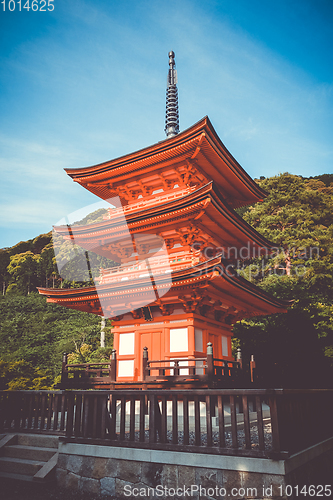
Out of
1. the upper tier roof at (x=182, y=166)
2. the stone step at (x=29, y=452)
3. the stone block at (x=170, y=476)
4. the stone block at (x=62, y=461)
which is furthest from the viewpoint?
the upper tier roof at (x=182, y=166)

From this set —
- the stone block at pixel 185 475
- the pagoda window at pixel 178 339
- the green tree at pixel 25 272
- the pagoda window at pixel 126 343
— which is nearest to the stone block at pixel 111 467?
the stone block at pixel 185 475

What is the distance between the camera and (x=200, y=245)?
47.7 ft

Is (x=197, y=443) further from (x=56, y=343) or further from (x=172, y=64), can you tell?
(x=56, y=343)

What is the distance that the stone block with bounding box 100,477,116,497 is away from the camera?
5961mm

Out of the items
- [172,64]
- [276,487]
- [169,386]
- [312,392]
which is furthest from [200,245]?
[172,64]

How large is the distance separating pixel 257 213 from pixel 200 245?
2627 cm

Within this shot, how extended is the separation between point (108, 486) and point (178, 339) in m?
7.16

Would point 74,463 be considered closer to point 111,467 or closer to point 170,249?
point 111,467

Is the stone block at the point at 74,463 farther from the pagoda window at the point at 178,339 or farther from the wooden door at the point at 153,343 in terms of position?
the wooden door at the point at 153,343

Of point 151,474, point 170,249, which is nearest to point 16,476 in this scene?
point 151,474

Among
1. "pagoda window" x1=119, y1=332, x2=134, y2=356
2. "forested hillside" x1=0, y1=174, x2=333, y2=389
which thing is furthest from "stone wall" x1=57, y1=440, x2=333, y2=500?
"pagoda window" x1=119, y1=332, x2=134, y2=356

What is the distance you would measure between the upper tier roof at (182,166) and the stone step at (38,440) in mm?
10839

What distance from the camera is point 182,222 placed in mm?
13820

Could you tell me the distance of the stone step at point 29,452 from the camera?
7.25 meters
